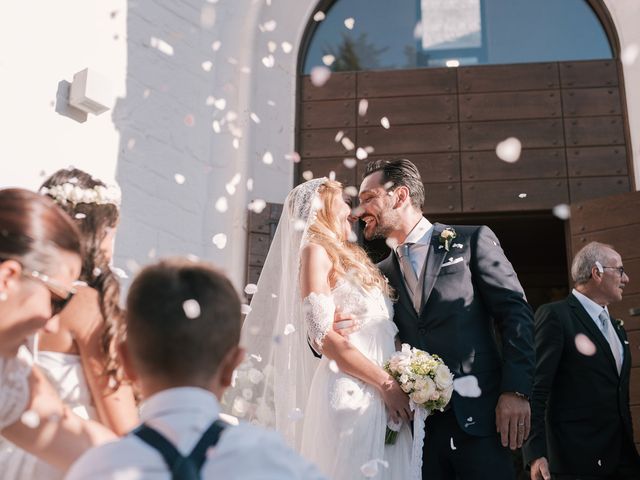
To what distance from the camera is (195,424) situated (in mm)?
1242

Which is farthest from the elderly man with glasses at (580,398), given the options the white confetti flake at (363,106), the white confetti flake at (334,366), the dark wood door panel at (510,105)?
the white confetti flake at (363,106)

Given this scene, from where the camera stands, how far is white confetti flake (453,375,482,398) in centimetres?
259

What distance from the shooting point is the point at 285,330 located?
301cm

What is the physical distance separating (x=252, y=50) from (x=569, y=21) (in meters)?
2.29

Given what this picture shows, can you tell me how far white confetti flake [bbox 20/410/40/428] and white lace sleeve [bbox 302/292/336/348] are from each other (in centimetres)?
137

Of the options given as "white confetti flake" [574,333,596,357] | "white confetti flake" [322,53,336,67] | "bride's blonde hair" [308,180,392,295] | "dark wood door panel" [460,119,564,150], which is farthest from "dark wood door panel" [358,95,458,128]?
"bride's blonde hair" [308,180,392,295]

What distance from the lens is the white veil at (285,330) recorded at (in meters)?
2.97

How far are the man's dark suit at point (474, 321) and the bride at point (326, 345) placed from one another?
13 centimetres

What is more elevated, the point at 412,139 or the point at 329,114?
the point at 329,114

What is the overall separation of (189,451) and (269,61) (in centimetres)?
468

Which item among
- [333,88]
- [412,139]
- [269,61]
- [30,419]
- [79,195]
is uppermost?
[269,61]

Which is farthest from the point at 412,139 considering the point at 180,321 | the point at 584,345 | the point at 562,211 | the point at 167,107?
the point at 180,321

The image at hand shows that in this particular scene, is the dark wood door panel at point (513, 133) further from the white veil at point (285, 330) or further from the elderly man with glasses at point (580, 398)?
the white veil at point (285, 330)

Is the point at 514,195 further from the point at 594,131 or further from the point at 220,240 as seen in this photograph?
the point at 220,240
